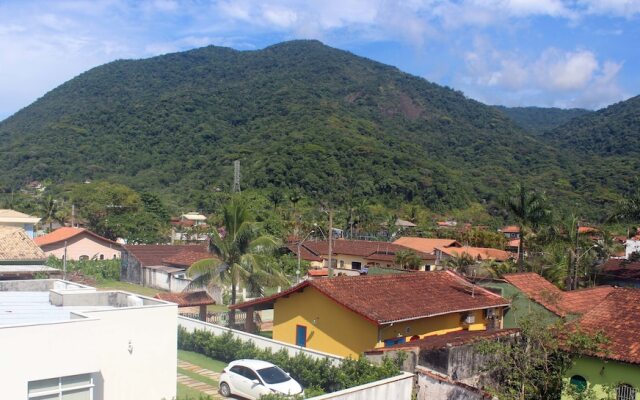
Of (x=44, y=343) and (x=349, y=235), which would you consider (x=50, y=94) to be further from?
(x=44, y=343)

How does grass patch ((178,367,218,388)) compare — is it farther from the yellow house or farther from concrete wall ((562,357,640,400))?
concrete wall ((562,357,640,400))

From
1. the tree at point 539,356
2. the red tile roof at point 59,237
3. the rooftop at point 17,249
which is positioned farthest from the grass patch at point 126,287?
the tree at point 539,356

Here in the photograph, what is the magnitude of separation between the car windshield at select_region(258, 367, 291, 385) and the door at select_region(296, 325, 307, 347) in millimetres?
4831

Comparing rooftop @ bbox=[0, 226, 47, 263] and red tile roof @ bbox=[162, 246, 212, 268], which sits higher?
rooftop @ bbox=[0, 226, 47, 263]

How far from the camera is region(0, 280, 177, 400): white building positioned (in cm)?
1059

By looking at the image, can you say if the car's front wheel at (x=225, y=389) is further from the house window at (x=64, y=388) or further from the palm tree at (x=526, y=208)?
the palm tree at (x=526, y=208)

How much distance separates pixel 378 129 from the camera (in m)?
146

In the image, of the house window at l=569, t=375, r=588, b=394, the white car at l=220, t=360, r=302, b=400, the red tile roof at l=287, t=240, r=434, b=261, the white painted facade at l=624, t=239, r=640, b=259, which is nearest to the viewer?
the house window at l=569, t=375, r=588, b=394

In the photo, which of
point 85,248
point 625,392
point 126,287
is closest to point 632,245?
point 126,287

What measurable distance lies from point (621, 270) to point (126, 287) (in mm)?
33779

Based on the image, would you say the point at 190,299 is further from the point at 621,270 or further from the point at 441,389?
the point at 621,270

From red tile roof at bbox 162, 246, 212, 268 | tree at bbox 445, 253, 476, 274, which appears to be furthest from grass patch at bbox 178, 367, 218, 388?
tree at bbox 445, 253, 476, 274

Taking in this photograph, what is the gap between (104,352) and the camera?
38.7 ft

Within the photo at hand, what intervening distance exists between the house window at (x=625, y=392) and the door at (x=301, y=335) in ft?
34.2
